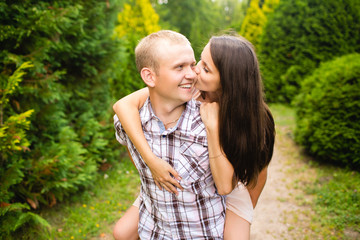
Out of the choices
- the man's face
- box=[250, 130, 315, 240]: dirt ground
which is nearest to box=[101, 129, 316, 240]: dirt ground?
box=[250, 130, 315, 240]: dirt ground

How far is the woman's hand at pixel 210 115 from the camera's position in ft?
5.76

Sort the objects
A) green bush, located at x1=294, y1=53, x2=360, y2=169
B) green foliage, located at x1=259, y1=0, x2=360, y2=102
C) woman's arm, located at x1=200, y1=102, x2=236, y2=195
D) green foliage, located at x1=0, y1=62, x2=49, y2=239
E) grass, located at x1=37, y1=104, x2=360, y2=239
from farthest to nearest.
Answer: green foliage, located at x1=259, y1=0, x2=360, y2=102
green bush, located at x1=294, y1=53, x2=360, y2=169
grass, located at x1=37, y1=104, x2=360, y2=239
green foliage, located at x1=0, y1=62, x2=49, y2=239
woman's arm, located at x1=200, y1=102, x2=236, y2=195

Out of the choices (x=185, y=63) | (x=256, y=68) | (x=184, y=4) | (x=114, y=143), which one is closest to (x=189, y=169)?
(x=185, y=63)

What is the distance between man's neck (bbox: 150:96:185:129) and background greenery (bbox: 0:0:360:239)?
2.51 feet

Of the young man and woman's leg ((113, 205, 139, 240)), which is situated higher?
the young man

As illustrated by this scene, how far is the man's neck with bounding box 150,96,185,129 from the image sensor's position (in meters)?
1.92

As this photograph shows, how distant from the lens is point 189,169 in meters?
1.79

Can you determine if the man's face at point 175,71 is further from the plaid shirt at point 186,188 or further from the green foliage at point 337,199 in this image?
the green foliage at point 337,199

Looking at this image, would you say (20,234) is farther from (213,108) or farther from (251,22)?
(251,22)

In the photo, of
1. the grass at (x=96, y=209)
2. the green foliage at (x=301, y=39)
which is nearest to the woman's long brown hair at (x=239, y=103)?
the grass at (x=96, y=209)

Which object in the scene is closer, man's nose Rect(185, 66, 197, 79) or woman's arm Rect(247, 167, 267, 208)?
man's nose Rect(185, 66, 197, 79)

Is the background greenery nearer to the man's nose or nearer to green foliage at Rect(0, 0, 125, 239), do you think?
green foliage at Rect(0, 0, 125, 239)

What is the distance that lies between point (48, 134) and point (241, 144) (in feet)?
8.77

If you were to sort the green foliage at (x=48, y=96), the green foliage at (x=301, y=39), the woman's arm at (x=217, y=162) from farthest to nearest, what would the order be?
the green foliage at (x=301, y=39), the green foliage at (x=48, y=96), the woman's arm at (x=217, y=162)
